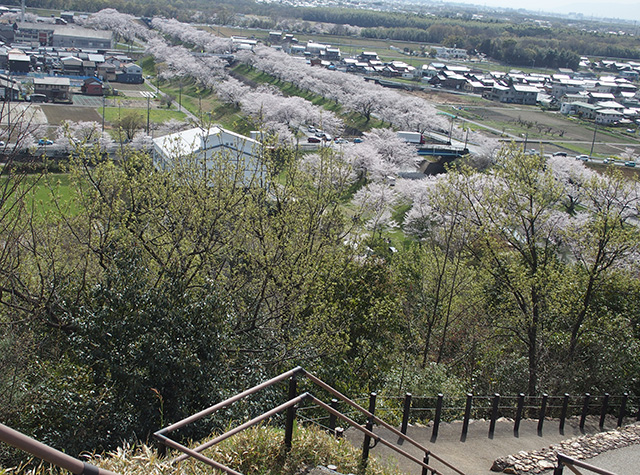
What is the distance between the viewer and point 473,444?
667 cm

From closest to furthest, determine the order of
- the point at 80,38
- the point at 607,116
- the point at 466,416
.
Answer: the point at 466,416 → the point at 607,116 → the point at 80,38

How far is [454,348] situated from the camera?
12.4 metres

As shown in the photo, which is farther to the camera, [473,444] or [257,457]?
[473,444]

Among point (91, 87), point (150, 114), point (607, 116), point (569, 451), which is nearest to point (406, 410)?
point (569, 451)

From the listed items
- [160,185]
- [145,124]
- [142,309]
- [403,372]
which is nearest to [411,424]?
[403,372]

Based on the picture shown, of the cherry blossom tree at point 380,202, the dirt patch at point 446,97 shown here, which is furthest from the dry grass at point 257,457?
the dirt patch at point 446,97

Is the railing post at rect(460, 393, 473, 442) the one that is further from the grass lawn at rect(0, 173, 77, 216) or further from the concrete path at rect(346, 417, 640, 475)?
the grass lawn at rect(0, 173, 77, 216)

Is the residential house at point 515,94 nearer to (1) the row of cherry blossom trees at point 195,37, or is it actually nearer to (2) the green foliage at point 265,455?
(1) the row of cherry blossom trees at point 195,37

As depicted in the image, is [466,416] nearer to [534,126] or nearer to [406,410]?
[406,410]

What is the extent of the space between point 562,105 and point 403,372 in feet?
207

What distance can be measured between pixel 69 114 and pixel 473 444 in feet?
139

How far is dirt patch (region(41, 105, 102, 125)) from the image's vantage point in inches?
1580

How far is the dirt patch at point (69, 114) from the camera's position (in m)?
40.1

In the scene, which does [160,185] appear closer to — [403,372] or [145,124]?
[403,372]
